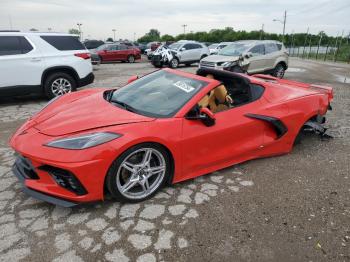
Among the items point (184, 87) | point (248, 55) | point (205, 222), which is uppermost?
point (184, 87)

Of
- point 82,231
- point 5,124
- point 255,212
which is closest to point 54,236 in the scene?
point 82,231

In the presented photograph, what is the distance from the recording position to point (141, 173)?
3.28 metres

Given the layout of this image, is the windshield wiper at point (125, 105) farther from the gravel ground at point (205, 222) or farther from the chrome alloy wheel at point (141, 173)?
the gravel ground at point (205, 222)

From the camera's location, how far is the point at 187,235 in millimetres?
2848

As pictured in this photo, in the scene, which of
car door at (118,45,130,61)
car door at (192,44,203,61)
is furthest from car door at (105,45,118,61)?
car door at (192,44,203,61)

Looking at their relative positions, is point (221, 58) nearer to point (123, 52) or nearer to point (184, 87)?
point (184, 87)

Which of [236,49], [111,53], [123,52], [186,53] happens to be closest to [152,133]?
[236,49]

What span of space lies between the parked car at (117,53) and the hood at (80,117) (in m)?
17.8

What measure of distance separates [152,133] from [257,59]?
10.1m

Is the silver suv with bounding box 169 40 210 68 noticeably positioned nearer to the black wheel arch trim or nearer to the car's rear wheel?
the black wheel arch trim

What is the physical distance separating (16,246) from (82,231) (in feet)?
1.77

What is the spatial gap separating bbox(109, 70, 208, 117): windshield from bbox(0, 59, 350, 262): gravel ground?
0.94 m

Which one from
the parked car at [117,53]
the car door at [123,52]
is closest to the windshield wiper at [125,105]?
the parked car at [117,53]

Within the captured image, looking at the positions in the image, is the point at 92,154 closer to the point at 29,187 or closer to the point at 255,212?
the point at 29,187
